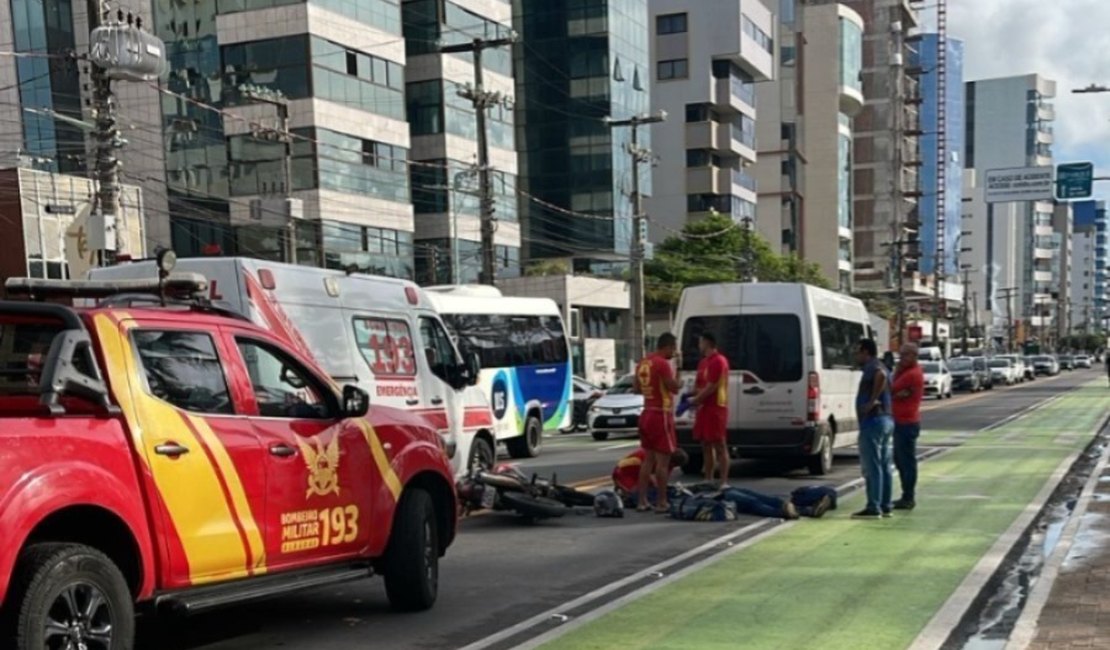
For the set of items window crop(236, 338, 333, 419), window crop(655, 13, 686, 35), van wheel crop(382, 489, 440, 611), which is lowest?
van wheel crop(382, 489, 440, 611)

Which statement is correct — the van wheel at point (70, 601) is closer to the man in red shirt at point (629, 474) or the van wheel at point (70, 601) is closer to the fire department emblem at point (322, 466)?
the fire department emblem at point (322, 466)

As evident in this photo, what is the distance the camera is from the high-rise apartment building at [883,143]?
4181 inches

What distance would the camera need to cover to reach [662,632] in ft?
20.2

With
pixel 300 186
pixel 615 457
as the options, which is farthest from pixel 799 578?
pixel 300 186

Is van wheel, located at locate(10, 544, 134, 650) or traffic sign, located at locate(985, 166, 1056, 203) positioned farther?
traffic sign, located at locate(985, 166, 1056, 203)

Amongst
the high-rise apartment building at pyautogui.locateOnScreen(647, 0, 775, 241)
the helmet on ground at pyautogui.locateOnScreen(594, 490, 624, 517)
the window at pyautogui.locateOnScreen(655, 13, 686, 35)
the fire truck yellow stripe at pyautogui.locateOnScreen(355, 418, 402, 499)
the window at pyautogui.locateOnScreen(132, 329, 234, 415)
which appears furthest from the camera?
the window at pyautogui.locateOnScreen(655, 13, 686, 35)

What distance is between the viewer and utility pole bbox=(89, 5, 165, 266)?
51.0ft

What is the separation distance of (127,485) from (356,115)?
35415 millimetres

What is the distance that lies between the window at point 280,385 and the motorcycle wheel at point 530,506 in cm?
430

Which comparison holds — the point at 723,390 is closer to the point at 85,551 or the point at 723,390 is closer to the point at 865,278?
the point at 85,551

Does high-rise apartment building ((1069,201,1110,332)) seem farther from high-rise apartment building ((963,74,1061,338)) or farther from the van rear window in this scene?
the van rear window

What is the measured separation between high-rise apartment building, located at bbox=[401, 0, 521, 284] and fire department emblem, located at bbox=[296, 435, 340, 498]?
36.4 m

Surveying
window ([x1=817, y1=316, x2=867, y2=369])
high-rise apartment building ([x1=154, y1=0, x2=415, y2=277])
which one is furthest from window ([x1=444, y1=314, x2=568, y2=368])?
high-rise apartment building ([x1=154, y1=0, x2=415, y2=277])

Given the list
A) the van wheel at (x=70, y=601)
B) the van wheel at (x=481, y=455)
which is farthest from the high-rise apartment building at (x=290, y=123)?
the van wheel at (x=70, y=601)
